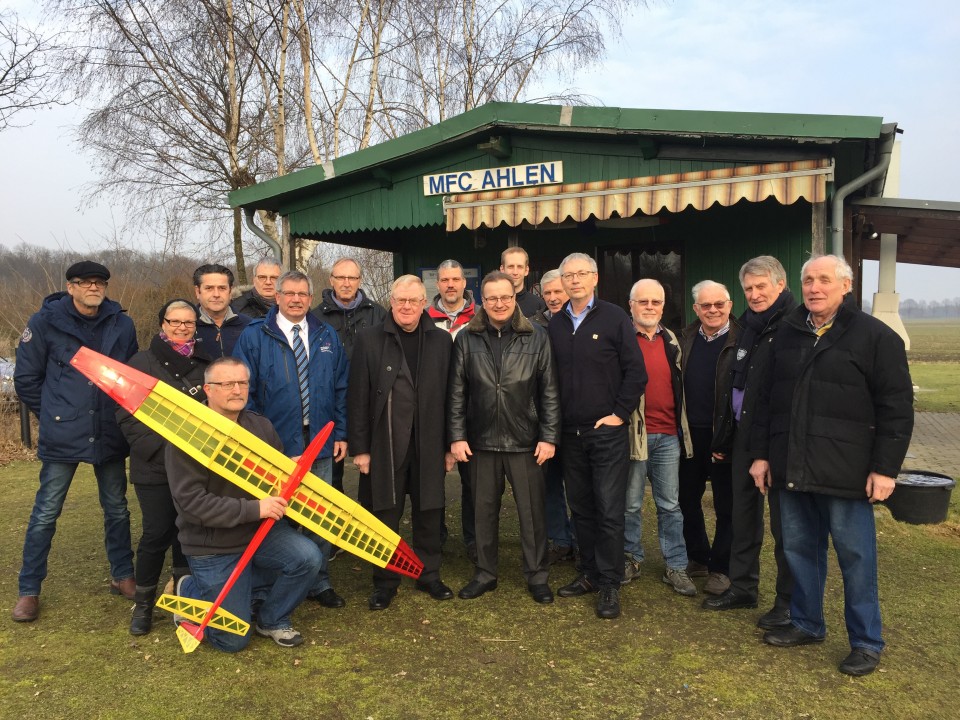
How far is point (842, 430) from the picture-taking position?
2.97 m

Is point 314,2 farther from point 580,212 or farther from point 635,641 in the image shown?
point 635,641

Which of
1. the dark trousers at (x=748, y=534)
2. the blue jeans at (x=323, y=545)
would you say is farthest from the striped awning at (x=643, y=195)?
the blue jeans at (x=323, y=545)

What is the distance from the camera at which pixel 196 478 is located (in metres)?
3.14

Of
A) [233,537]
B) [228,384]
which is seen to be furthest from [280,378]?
[233,537]

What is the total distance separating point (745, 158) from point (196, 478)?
211 inches

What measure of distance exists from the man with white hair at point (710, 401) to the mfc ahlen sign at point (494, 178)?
334cm

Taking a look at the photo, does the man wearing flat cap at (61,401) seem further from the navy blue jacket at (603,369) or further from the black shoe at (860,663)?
the black shoe at (860,663)

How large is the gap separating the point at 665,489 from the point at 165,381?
2830 millimetres

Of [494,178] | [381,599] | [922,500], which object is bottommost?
[381,599]

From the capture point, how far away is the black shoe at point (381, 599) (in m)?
3.82

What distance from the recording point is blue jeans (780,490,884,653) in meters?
3.02

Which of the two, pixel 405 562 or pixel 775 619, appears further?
pixel 405 562

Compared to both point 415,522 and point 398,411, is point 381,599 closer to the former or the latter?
point 415,522

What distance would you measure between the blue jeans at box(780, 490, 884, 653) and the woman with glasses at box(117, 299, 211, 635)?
309 cm
